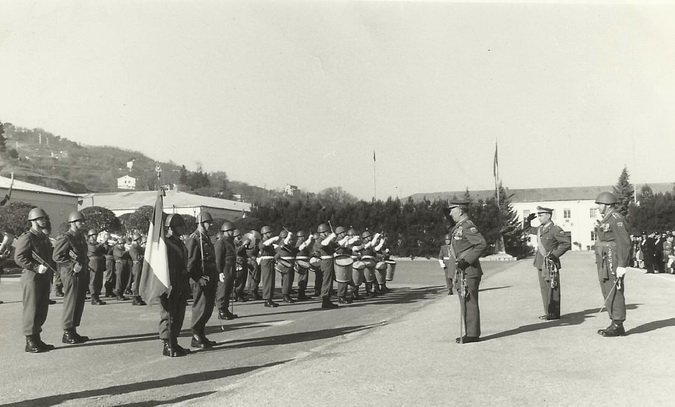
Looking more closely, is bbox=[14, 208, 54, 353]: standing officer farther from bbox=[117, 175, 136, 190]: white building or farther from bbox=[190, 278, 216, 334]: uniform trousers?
bbox=[117, 175, 136, 190]: white building

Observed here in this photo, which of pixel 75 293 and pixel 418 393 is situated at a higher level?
pixel 75 293

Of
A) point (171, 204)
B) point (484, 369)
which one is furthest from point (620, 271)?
point (171, 204)

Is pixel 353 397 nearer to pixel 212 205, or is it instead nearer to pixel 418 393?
pixel 418 393

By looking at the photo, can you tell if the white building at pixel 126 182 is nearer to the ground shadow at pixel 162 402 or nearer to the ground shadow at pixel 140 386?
the ground shadow at pixel 140 386

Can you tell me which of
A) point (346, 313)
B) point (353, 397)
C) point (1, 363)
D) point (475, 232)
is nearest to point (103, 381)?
point (1, 363)

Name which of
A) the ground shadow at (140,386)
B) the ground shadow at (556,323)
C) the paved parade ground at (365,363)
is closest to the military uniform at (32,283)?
the paved parade ground at (365,363)

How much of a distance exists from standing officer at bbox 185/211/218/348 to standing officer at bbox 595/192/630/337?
5581mm

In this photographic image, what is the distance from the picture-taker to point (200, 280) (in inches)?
357

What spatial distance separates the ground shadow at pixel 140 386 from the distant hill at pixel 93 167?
118m

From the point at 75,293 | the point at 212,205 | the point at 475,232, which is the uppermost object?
the point at 212,205

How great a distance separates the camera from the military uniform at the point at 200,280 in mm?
9055

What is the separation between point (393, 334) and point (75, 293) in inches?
201

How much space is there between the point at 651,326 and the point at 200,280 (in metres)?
6.78

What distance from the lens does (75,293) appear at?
33.0 feet
